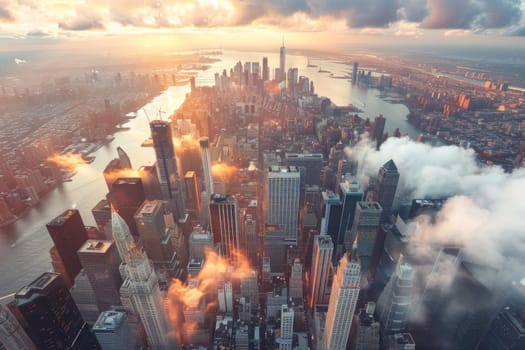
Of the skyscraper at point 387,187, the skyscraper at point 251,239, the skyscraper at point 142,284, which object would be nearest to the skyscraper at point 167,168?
the skyscraper at point 251,239

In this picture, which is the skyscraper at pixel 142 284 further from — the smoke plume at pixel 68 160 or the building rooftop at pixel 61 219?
the smoke plume at pixel 68 160

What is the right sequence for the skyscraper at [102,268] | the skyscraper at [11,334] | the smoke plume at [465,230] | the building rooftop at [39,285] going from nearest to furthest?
the skyscraper at [11,334] < the building rooftop at [39,285] < the smoke plume at [465,230] < the skyscraper at [102,268]

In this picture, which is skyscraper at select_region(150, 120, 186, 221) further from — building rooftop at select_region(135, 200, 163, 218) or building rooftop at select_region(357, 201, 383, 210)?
building rooftop at select_region(357, 201, 383, 210)

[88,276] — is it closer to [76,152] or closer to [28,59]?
[76,152]

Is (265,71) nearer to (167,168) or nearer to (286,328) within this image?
(167,168)

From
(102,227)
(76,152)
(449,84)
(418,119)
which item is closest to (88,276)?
(102,227)

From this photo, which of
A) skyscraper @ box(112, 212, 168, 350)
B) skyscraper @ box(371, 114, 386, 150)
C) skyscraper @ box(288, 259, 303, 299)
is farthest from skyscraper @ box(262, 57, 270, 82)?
skyscraper @ box(112, 212, 168, 350)

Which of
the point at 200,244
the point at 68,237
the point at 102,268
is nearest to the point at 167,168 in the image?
the point at 200,244

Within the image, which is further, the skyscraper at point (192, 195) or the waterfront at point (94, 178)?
the skyscraper at point (192, 195)
